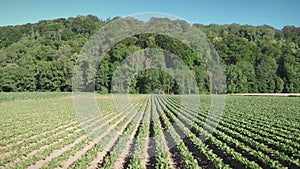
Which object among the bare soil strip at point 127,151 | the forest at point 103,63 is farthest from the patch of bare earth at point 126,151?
the forest at point 103,63

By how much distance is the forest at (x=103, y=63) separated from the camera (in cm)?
5838

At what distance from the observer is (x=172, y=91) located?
6056cm

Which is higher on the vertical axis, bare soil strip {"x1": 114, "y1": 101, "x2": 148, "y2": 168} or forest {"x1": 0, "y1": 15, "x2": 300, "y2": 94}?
forest {"x1": 0, "y1": 15, "x2": 300, "y2": 94}

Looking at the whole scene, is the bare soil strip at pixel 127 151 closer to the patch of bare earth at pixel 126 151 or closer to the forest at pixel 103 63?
the patch of bare earth at pixel 126 151

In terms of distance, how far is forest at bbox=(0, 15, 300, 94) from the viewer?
58.4 m

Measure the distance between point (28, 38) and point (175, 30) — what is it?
80381 mm

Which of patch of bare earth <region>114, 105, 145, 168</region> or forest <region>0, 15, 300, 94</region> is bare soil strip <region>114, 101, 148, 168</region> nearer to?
patch of bare earth <region>114, 105, 145, 168</region>

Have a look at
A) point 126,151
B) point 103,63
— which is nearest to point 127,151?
point 126,151

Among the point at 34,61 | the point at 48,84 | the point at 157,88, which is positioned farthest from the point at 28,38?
the point at 157,88

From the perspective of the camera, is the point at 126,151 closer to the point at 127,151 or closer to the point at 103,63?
the point at 127,151

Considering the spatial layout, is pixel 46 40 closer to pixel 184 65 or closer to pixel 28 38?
pixel 28 38

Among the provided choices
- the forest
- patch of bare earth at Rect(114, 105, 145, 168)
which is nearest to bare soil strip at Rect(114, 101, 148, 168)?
patch of bare earth at Rect(114, 105, 145, 168)

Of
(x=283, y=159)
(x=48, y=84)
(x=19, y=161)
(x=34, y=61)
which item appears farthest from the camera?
(x=34, y=61)

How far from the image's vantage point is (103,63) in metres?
58.3
